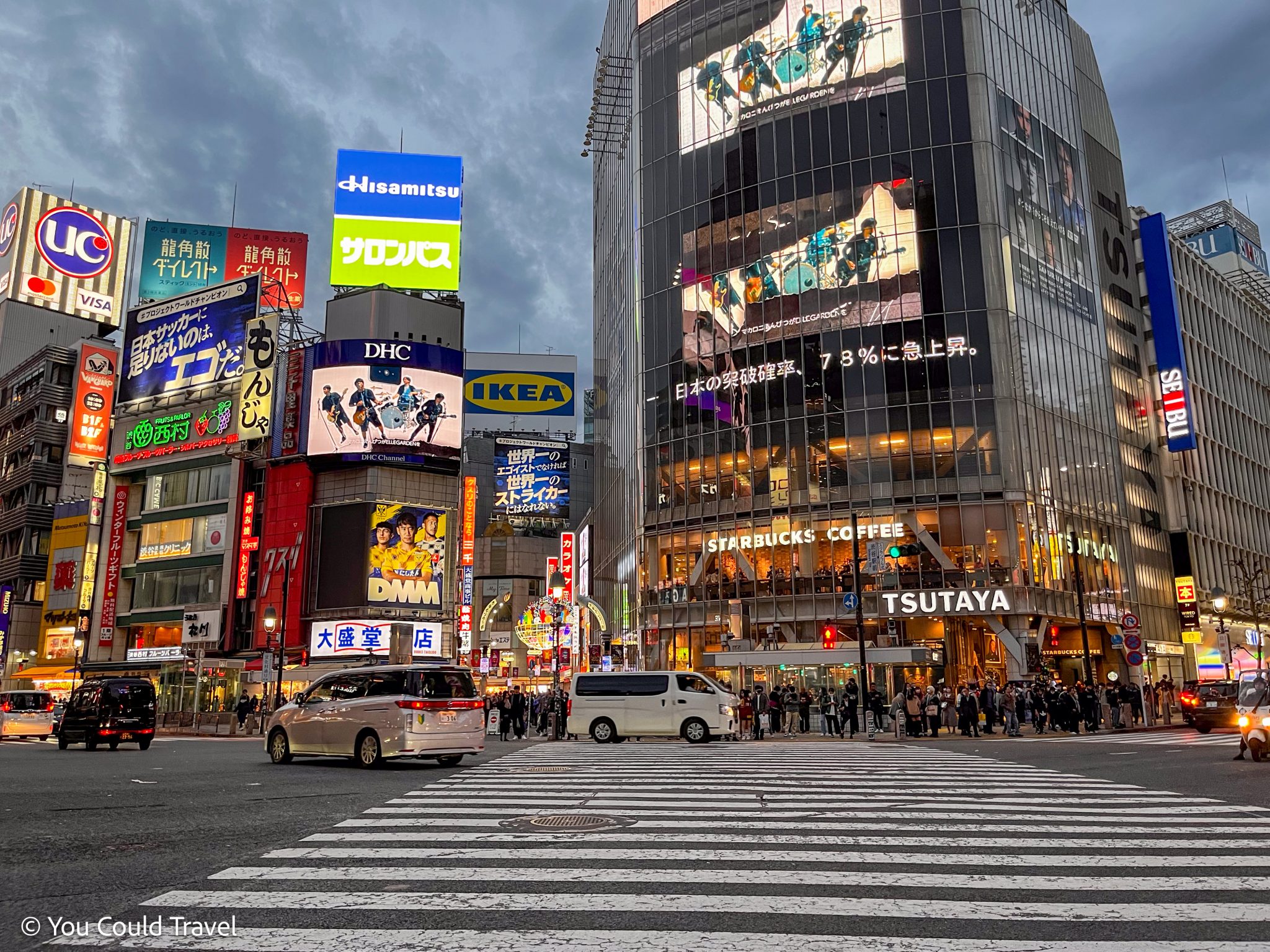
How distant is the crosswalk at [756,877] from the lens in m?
5.57

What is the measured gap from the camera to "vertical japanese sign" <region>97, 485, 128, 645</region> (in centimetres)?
6406

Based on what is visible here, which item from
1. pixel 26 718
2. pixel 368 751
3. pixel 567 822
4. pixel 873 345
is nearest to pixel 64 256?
pixel 26 718

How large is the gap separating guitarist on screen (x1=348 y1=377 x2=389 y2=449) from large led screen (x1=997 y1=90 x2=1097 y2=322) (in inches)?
1507

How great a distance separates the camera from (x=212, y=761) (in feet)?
66.2

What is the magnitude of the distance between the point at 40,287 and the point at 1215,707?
314 ft

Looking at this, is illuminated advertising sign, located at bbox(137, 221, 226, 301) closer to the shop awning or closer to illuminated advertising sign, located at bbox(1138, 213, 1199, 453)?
the shop awning

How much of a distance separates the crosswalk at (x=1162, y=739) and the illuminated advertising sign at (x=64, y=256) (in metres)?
91.6

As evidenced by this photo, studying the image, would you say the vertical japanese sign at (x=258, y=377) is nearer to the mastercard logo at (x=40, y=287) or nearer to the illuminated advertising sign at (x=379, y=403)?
the illuminated advertising sign at (x=379, y=403)

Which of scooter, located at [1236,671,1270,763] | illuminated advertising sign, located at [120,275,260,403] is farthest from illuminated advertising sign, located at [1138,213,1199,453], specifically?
illuminated advertising sign, located at [120,275,260,403]

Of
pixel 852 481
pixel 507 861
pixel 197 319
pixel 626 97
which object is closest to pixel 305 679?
pixel 197 319

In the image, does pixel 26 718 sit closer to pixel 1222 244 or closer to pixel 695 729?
pixel 695 729

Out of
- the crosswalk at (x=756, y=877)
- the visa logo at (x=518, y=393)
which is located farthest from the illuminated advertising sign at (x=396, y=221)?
the crosswalk at (x=756, y=877)

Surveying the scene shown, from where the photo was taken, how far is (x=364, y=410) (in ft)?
196

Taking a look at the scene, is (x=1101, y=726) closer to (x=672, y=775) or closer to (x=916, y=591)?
(x=916, y=591)
